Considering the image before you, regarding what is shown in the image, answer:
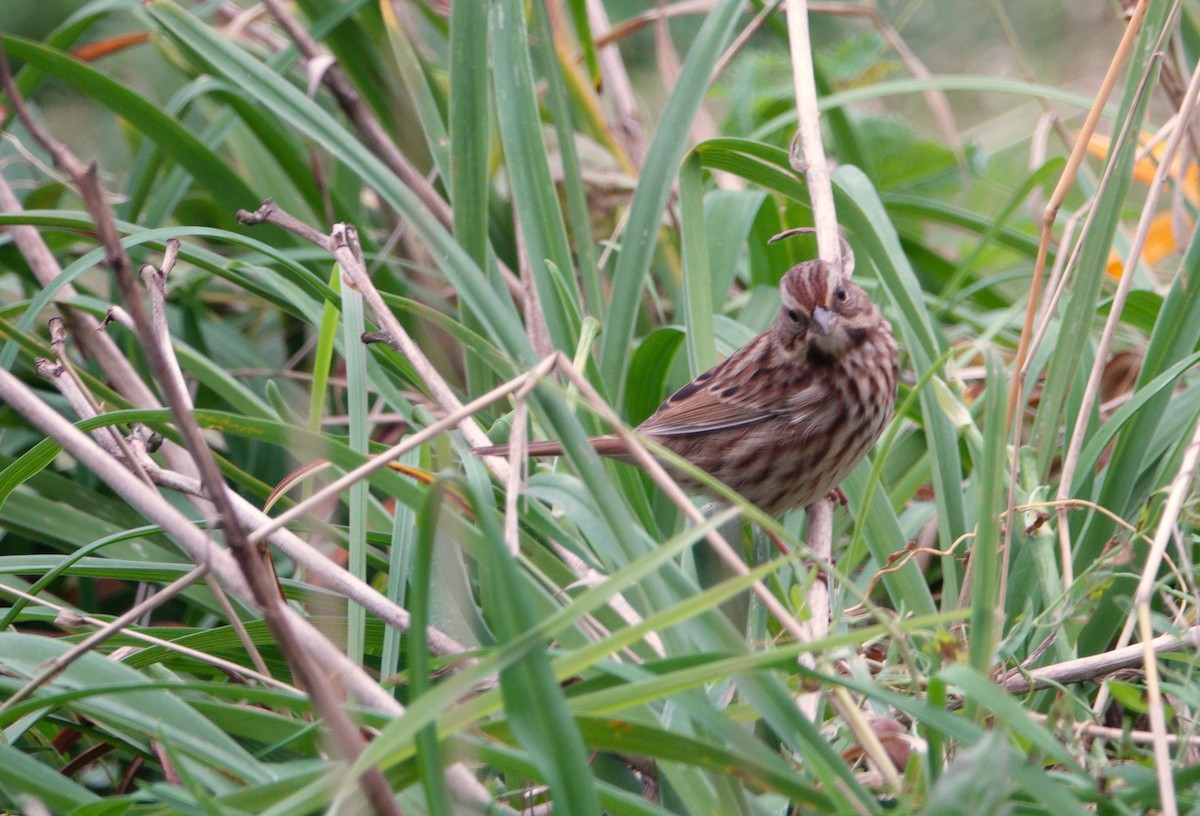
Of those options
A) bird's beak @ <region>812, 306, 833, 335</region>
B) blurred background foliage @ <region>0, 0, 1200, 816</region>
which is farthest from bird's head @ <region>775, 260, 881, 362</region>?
blurred background foliage @ <region>0, 0, 1200, 816</region>

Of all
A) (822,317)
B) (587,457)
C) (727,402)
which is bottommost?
(727,402)

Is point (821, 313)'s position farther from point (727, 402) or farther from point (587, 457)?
point (587, 457)

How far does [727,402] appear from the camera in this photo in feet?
8.09

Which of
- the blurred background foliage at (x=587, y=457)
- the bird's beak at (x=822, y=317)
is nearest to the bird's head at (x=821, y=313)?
the bird's beak at (x=822, y=317)

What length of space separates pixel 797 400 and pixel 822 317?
30 centimetres

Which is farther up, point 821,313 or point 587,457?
point 587,457

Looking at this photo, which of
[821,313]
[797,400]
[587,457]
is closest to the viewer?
[587,457]

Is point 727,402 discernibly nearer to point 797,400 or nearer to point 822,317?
point 797,400

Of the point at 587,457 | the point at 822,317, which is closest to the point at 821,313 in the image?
the point at 822,317

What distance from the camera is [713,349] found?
2090 mm

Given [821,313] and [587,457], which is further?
[821,313]

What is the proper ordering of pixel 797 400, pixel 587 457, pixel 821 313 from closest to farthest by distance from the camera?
pixel 587 457
pixel 821 313
pixel 797 400

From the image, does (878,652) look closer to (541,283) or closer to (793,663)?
(793,663)

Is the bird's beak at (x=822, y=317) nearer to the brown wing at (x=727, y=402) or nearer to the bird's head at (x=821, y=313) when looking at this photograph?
the bird's head at (x=821, y=313)
